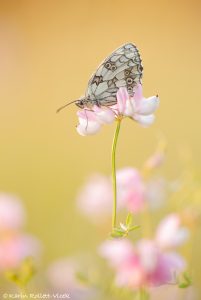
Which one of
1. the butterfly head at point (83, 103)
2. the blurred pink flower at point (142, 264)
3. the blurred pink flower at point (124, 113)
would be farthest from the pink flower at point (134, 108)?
the blurred pink flower at point (142, 264)

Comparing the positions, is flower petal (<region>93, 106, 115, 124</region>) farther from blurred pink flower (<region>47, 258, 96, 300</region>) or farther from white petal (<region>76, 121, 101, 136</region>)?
blurred pink flower (<region>47, 258, 96, 300</region>)

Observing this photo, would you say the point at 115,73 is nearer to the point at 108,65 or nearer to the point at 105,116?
the point at 108,65

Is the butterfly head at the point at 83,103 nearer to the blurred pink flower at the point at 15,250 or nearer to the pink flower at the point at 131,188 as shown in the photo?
the pink flower at the point at 131,188

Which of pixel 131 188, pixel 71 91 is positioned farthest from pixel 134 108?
pixel 71 91

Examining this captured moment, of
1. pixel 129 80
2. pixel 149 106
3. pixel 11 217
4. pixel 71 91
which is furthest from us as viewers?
pixel 71 91

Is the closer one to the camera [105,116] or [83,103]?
[105,116]

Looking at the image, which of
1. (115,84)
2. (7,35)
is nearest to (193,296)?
(115,84)
